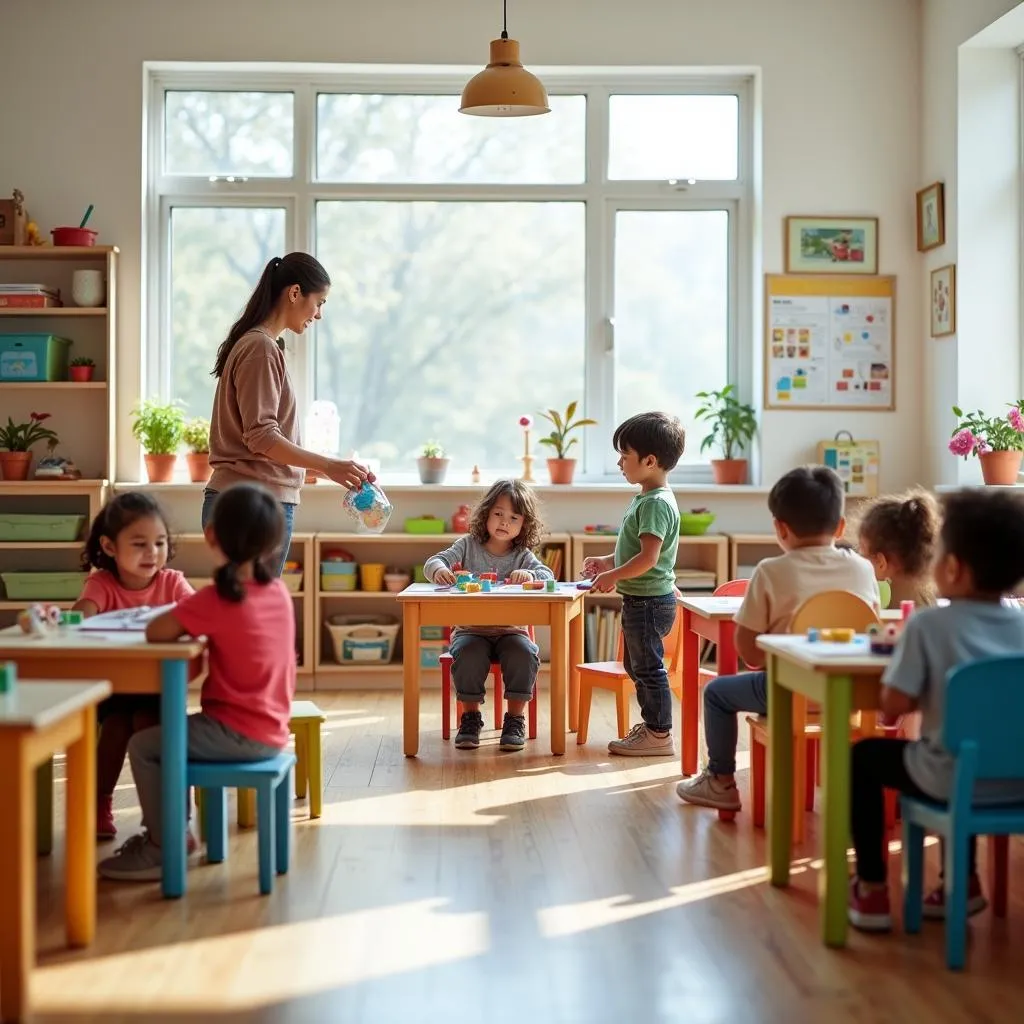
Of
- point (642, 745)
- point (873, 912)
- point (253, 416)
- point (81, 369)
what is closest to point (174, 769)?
point (253, 416)

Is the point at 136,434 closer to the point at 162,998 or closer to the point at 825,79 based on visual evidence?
the point at 825,79

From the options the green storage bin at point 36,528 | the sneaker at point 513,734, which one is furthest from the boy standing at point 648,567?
the green storage bin at point 36,528

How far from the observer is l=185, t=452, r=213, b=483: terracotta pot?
627 centimetres

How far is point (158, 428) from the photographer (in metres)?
6.13

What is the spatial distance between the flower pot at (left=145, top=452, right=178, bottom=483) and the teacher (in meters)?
2.34

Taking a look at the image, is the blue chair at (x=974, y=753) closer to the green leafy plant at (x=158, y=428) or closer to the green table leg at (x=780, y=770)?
the green table leg at (x=780, y=770)

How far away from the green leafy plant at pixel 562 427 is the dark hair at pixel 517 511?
142 centimetres

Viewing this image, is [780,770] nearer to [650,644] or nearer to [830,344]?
[650,644]

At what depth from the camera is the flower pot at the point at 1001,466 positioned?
5.46 meters

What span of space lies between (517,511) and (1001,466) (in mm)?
2095

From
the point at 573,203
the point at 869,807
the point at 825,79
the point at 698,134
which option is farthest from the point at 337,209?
the point at 869,807

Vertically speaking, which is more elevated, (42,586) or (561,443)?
(561,443)

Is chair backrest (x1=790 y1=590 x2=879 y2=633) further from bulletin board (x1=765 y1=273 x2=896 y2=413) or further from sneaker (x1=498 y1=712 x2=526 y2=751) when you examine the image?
bulletin board (x1=765 y1=273 x2=896 y2=413)

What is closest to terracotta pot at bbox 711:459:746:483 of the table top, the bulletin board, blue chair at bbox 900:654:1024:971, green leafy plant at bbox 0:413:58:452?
the bulletin board
